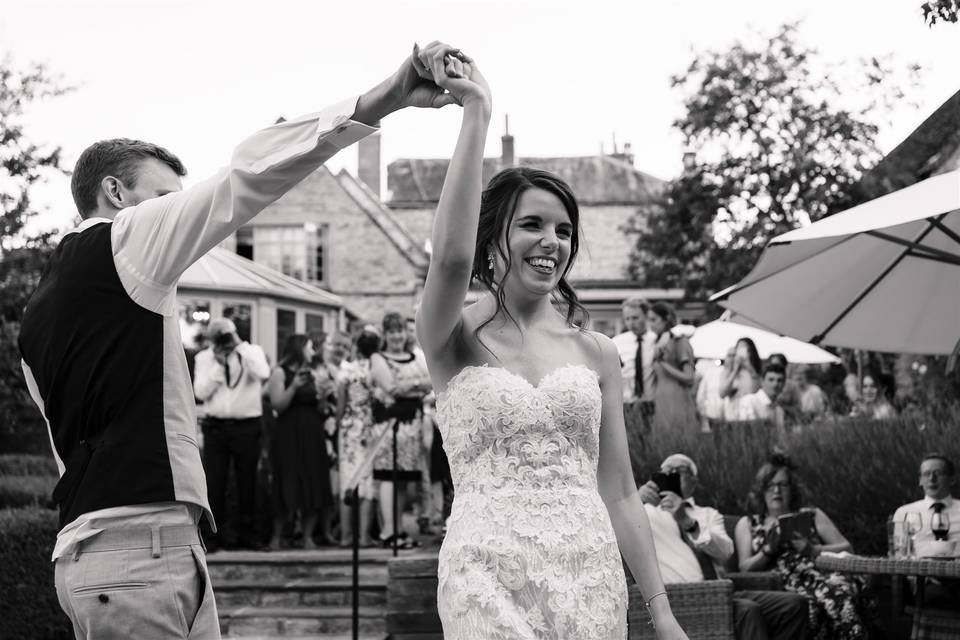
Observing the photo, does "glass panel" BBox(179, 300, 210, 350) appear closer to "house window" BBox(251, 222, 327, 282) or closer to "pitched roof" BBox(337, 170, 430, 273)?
"pitched roof" BBox(337, 170, 430, 273)

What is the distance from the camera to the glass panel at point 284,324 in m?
29.2

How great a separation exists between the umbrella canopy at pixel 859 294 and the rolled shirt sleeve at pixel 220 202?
5479 millimetres

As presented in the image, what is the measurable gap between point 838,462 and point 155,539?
7654 millimetres

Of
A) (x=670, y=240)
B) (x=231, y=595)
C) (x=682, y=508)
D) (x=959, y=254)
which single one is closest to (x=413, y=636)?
(x=682, y=508)

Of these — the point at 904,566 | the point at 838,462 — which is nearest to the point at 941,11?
the point at 904,566

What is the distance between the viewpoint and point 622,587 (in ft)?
10.5

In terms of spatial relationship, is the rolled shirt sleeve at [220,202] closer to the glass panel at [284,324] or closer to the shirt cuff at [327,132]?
the shirt cuff at [327,132]

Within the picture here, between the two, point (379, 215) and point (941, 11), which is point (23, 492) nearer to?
point (941, 11)

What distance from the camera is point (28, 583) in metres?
9.26

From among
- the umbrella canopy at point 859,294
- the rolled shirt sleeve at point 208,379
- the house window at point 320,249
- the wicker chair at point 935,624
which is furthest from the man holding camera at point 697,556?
the house window at point 320,249

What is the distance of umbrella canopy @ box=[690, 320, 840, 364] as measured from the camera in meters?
16.7

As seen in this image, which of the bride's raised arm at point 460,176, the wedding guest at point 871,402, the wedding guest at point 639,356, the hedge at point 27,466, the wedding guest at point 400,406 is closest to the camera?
the bride's raised arm at point 460,176

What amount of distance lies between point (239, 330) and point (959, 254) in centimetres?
723

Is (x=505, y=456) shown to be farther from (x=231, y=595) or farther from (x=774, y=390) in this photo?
(x=774, y=390)
